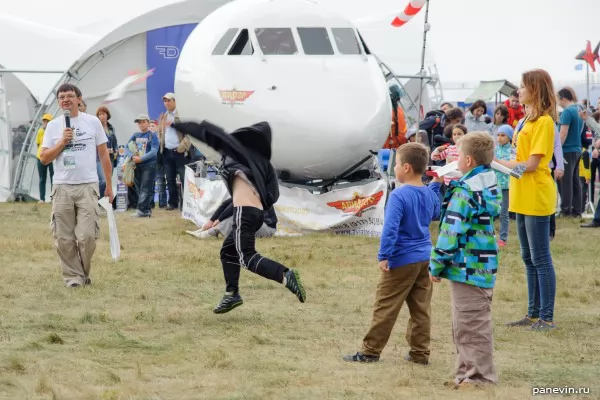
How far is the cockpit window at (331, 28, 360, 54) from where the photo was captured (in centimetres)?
1566

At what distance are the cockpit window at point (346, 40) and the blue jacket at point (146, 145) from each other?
432cm

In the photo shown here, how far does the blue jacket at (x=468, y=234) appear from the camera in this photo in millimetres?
6375

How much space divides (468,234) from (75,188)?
5.28m

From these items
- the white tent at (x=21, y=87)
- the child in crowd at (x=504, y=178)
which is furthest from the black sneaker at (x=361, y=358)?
the white tent at (x=21, y=87)

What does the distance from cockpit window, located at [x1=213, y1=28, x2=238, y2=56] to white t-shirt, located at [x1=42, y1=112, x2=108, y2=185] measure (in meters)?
5.20

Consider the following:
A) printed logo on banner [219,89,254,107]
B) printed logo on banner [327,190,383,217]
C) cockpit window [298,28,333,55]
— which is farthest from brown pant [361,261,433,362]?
cockpit window [298,28,333,55]

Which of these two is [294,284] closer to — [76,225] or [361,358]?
[361,358]

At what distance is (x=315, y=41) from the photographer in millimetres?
15586

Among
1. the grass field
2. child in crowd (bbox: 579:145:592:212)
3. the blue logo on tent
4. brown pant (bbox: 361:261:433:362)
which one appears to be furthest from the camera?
the blue logo on tent

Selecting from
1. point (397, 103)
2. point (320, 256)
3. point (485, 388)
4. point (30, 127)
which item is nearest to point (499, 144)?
point (320, 256)

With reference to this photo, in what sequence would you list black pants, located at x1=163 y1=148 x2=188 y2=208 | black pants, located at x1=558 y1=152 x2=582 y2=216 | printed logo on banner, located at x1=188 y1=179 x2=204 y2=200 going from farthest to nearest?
black pants, located at x1=163 y1=148 x2=188 y2=208 → black pants, located at x1=558 y1=152 x2=582 y2=216 → printed logo on banner, located at x1=188 y1=179 x2=204 y2=200

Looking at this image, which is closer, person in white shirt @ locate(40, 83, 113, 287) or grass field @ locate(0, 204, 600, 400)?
grass field @ locate(0, 204, 600, 400)

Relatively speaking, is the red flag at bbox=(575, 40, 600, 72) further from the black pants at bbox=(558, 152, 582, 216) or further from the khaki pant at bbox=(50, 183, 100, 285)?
the khaki pant at bbox=(50, 183, 100, 285)

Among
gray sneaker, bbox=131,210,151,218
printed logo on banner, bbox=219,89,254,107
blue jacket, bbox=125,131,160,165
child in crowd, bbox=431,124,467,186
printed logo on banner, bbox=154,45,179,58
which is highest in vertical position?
printed logo on banner, bbox=154,45,179,58
